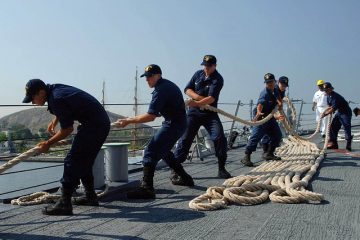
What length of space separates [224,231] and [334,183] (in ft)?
7.79

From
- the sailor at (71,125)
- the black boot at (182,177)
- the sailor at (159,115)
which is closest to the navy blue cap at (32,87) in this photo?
the sailor at (71,125)

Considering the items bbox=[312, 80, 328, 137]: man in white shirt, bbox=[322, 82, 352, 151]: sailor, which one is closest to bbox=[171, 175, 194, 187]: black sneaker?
bbox=[322, 82, 352, 151]: sailor

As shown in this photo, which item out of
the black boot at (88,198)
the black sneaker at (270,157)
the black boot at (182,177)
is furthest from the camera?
the black sneaker at (270,157)

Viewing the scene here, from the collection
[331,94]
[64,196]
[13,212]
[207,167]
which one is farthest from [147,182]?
[331,94]

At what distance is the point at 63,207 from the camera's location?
3.80 metres

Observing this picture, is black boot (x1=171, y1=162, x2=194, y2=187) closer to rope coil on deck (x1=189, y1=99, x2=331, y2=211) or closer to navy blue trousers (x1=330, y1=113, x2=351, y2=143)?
rope coil on deck (x1=189, y1=99, x2=331, y2=211)

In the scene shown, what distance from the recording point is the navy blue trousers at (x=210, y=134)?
5.58 metres

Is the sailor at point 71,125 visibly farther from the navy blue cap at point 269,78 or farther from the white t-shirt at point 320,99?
the white t-shirt at point 320,99

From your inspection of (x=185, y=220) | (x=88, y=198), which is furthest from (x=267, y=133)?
(x=185, y=220)

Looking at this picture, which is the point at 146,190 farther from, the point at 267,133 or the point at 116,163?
the point at 267,133

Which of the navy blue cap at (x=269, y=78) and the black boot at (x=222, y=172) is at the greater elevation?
the navy blue cap at (x=269, y=78)

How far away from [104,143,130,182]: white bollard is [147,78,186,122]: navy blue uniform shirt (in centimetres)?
67

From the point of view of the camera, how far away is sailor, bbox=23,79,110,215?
3.67 metres

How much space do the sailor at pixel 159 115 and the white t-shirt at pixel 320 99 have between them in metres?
7.05
